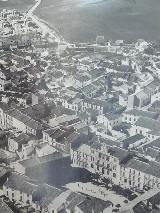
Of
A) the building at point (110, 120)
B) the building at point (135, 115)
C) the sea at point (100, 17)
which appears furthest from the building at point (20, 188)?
the sea at point (100, 17)

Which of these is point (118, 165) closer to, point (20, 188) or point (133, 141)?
point (133, 141)

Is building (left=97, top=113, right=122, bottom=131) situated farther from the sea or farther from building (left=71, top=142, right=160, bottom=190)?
the sea

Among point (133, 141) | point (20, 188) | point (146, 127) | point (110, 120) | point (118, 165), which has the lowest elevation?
point (20, 188)

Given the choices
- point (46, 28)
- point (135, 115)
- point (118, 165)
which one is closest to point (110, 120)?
point (135, 115)

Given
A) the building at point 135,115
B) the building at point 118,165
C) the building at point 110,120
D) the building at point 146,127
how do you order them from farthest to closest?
the building at point 135,115, the building at point 110,120, the building at point 146,127, the building at point 118,165

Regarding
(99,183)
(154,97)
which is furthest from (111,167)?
(154,97)

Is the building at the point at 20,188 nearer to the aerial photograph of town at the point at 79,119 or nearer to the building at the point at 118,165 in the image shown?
the aerial photograph of town at the point at 79,119

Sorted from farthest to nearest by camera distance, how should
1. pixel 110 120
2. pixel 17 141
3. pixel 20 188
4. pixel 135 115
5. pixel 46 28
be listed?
pixel 46 28 < pixel 135 115 < pixel 110 120 < pixel 17 141 < pixel 20 188
